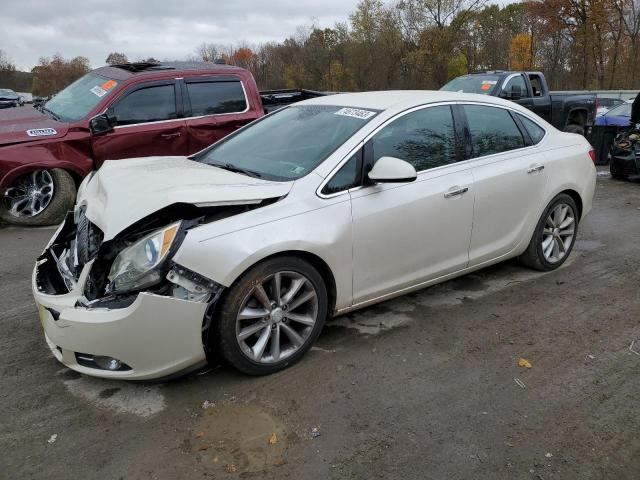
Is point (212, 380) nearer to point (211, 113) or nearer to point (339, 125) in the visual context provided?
point (339, 125)

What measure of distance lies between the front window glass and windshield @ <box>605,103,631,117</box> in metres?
9.57

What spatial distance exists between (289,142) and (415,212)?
40.1 inches

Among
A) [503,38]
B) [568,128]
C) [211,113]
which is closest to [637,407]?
[211,113]

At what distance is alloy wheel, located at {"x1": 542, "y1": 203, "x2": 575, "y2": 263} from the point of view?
4773 mm

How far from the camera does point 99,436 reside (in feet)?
8.92

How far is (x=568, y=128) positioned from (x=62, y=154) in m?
10.4

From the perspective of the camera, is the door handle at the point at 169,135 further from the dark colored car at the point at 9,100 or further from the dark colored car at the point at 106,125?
the dark colored car at the point at 9,100

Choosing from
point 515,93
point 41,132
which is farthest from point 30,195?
point 515,93

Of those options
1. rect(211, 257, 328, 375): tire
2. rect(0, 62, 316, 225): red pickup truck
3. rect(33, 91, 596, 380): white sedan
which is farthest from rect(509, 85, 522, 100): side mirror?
rect(211, 257, 328, 375): tire

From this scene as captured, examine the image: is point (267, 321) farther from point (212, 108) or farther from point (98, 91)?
point (98, 91)

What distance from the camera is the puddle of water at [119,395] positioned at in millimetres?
2938

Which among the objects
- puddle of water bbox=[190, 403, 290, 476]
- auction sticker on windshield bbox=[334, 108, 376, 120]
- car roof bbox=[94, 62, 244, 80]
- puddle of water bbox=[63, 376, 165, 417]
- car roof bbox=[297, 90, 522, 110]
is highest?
car roof bbox=[94, 62, 244, 80]

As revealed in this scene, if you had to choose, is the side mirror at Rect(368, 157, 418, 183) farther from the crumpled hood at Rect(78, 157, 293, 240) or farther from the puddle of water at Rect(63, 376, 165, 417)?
the puddle of water at Rect(63, 376, 165, 417)

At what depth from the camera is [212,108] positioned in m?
7.23
